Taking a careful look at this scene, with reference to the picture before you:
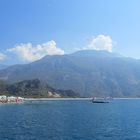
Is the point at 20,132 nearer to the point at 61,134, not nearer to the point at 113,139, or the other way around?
the point at 61,134

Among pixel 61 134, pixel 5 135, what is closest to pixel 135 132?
pixel 61 134

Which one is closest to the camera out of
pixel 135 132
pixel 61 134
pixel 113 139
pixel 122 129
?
pixel 113 139

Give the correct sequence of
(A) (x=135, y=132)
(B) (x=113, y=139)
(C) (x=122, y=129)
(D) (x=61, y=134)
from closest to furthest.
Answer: (B) (x=113, y=139), (D) (x=61, y=134), (A) (x=135, y=132), (C) (x=122, y=129)

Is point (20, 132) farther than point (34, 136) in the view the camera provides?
Yes

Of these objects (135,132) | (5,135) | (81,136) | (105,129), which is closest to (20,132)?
(5,135)

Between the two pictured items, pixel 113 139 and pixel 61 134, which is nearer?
pixel 113 139

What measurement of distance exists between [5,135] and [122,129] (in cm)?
3391

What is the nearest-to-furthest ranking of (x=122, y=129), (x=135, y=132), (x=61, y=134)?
1. (x=61, y=134)
2. (x=135, y=132)
3. (x=122, y=129)

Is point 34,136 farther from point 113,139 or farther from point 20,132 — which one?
point 113,139

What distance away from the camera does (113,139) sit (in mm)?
80000

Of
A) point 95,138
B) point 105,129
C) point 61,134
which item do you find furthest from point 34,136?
point 105,129

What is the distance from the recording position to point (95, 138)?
8069 centimetres

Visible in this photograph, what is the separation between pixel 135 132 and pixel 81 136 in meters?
17.6

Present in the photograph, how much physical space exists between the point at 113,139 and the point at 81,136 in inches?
305
